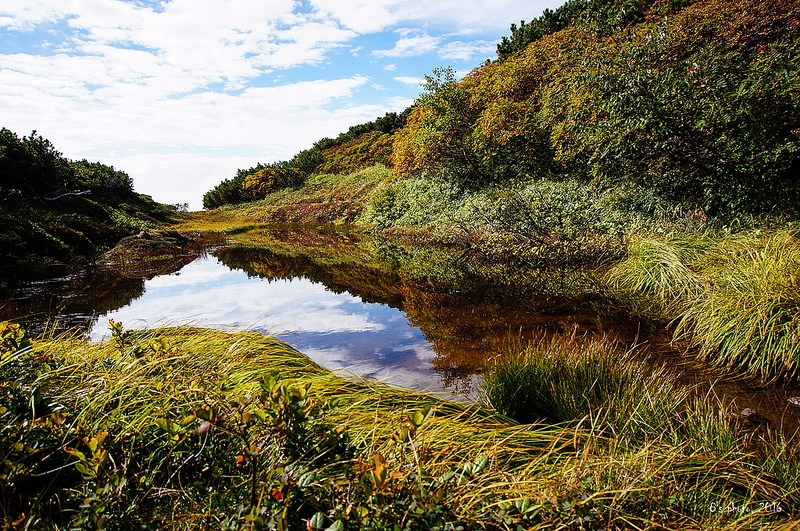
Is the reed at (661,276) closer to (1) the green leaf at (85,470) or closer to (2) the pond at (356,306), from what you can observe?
(2) the pond at (356,306)

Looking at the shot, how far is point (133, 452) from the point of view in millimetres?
2244

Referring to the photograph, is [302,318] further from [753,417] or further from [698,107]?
[698,107]

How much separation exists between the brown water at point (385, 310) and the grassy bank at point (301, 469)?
170 centimetres

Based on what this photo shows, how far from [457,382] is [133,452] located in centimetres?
292

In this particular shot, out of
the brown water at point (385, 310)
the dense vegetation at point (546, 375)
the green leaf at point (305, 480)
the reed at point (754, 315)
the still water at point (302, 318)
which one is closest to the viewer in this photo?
the green leaf at point (305, 480)

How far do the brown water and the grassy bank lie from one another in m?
1.70

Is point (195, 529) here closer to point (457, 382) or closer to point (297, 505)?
point (297, 505)

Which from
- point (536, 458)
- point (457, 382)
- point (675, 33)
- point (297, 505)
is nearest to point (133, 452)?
point (297, 505)

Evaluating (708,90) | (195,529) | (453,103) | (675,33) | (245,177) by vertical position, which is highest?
(245,177)

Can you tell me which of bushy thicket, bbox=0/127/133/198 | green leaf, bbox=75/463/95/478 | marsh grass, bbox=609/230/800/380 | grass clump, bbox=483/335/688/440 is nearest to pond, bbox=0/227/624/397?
grass clump, bbox=483/335/688/440

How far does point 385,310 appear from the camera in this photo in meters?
7.52

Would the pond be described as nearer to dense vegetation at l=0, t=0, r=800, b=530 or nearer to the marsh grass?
dense vegetation at l=0, t=0, r=800, b=530

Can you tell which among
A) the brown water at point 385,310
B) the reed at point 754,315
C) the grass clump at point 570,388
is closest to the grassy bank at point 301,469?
the grass clump at point 570,388

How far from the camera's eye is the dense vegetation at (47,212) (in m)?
10.8
